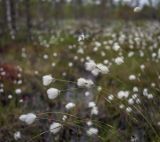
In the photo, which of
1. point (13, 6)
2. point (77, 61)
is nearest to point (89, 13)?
point (13, 6)

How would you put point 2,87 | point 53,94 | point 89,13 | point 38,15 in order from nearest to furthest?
1. point 53,94
2. point 2,87
3. point 38,15
4. point 89,13

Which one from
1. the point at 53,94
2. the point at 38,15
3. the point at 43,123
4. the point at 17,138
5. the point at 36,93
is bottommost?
the point at 38,15

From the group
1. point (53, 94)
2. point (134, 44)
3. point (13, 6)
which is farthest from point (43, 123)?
point (13, 6)

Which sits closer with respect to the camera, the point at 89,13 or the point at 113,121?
the point at 113,121

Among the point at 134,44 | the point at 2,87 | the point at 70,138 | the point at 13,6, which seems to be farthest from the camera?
the point at 13,6

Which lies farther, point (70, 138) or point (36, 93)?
point (36, 93)

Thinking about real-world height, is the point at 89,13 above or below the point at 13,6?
below

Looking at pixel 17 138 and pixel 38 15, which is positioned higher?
pixel 17 138

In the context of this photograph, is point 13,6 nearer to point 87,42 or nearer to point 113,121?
point 87,42

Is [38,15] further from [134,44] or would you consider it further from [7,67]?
[7,67]

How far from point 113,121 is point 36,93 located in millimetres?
2160

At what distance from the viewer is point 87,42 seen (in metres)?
12.7

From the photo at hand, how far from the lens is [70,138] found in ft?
17.5

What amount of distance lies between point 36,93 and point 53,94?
15.9 ft
